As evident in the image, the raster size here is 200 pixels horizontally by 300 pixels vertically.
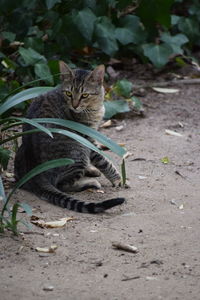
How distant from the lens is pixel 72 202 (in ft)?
16.4

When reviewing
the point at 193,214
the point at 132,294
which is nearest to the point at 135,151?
the point at 193,214

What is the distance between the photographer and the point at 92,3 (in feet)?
24.2

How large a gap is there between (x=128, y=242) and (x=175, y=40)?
4.68 metres

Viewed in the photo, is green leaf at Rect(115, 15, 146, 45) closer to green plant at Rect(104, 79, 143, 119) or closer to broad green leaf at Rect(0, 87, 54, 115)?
green plant at Rect(104, 79, 143, 119)

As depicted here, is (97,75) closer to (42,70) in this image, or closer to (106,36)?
(42,70)

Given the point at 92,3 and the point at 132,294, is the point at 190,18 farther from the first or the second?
the point at 132,294

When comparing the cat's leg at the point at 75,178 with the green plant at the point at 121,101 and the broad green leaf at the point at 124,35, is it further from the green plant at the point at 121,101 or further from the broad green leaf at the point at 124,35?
the broad green leaf at the point at 124,35

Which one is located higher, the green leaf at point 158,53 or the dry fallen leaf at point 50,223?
the green leaf at point 158,53

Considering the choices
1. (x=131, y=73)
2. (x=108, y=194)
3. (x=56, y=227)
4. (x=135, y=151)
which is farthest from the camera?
(x=131, y=73)

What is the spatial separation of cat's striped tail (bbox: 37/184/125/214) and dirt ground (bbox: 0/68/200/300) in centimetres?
6

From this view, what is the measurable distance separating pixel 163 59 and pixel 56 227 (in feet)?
13.6

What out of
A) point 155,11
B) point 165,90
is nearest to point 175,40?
point 155,11

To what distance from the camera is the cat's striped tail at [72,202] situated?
4.81 m

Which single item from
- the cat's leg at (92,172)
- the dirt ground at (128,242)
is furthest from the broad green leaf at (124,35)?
the cat's leg at (92,172)
